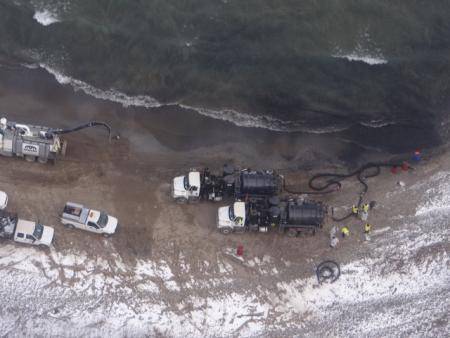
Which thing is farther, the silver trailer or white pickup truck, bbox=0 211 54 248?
the silver trailer

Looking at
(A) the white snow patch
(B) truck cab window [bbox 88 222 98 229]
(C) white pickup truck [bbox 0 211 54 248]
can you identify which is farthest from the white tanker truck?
(A) the white snow patch

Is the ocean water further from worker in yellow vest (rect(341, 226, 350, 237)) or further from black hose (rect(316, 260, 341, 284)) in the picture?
black hose (rect(316, 260, 341, 284))

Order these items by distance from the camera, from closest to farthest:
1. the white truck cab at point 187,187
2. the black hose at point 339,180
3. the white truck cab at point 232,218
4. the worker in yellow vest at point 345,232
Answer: the white truck cab at point 232,218, the white truck cab at point 187,187, the worker in yellow vest at point 345,232, the black hose at point 339,180

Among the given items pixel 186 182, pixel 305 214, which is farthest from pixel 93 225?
pixel 305 214

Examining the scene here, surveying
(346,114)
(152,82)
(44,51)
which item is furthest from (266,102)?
(44,51)

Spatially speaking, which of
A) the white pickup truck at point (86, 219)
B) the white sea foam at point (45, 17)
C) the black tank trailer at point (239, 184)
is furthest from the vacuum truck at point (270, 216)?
the white sea foam at point (45, 17)

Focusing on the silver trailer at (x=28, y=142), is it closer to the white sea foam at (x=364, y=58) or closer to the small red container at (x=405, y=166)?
the white sea foam at (x=364, y=58)
